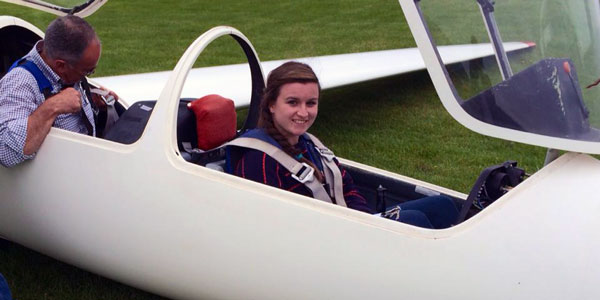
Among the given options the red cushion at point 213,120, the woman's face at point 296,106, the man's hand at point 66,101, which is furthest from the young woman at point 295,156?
the man's hand at point 66,101

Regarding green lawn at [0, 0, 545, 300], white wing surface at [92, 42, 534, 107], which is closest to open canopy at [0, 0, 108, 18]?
white wing surface at [92, 42, 534, 107]

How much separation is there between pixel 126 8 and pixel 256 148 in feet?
37.8

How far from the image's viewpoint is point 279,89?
3.01 metres

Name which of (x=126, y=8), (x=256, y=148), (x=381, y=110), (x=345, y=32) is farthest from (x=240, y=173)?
(x=126, y=8)

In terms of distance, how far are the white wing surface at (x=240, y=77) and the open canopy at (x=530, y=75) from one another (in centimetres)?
187

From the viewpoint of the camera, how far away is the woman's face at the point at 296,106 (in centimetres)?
299

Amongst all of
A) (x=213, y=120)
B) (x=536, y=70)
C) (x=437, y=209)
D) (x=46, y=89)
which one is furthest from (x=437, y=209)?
(x=46, y=89)

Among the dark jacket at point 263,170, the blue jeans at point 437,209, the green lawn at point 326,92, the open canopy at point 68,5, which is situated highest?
the open canopy at point 68,5

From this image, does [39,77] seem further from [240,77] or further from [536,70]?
[240,77]

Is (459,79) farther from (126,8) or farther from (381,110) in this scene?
(126,8)

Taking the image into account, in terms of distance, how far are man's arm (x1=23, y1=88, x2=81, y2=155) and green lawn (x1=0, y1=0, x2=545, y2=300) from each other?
76cm

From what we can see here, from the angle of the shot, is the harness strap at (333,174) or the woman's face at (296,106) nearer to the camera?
the woman's face at (296,106)

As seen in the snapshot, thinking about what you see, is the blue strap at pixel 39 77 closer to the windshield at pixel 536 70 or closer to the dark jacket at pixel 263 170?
the dark jacket at pixel 263 170

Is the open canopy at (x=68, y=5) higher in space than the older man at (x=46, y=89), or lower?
higher
